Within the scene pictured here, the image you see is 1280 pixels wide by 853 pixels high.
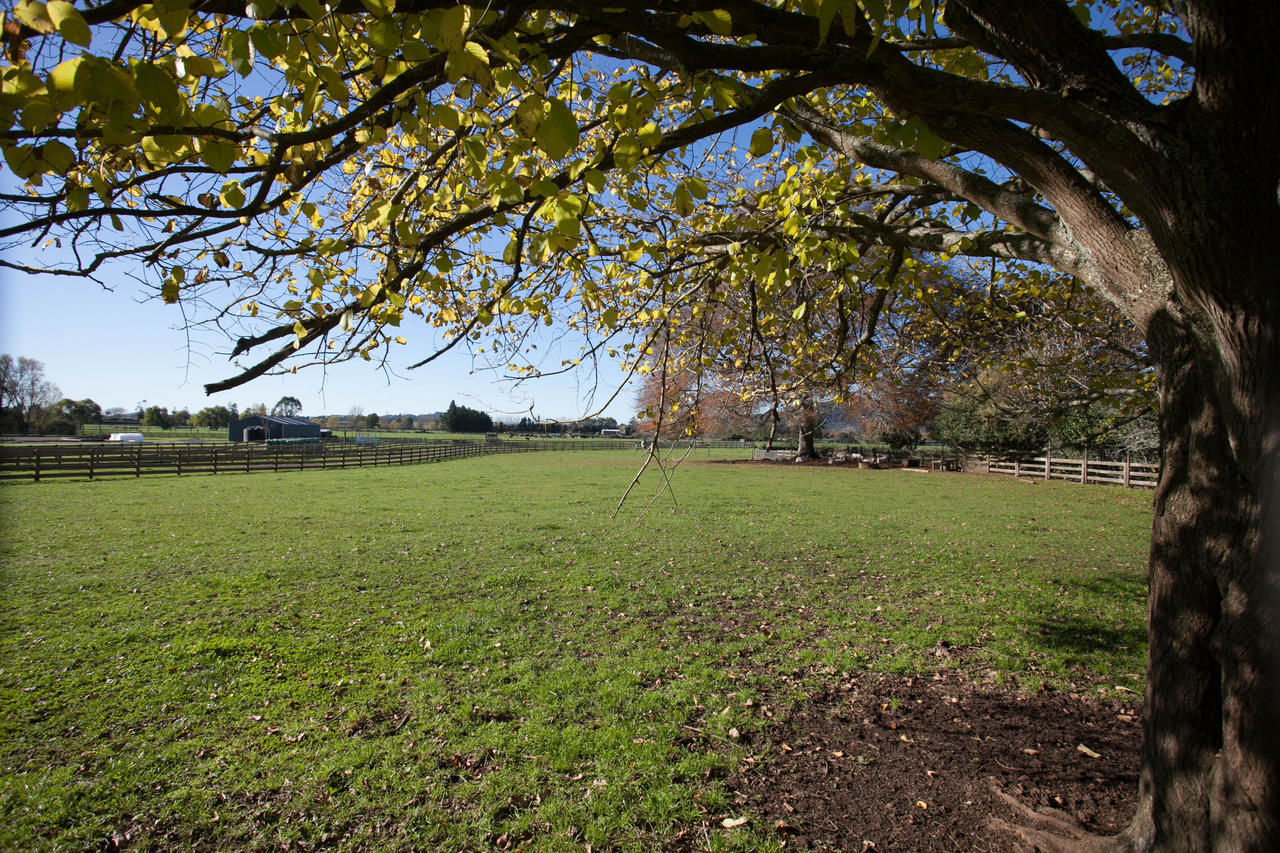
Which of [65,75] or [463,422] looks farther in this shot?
[463,422]

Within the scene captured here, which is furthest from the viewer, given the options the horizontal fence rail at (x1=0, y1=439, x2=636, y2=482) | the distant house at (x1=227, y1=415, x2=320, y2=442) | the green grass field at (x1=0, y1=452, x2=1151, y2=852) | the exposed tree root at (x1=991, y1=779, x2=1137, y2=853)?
the distant house at (x1=227, y1=415, x2=320, y2=442)

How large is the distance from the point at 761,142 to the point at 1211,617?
273cm

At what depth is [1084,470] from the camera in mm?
23594

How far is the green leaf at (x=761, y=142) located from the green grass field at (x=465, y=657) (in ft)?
11.5

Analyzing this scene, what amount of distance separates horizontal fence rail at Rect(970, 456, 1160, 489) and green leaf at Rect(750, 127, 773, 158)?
986 inches

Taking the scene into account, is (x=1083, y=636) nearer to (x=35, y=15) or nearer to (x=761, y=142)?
(x=761, y=142)

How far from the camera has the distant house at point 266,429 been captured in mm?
55500

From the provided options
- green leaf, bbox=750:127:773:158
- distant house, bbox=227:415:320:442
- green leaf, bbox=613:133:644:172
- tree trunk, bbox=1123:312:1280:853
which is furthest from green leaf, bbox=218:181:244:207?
distant house, bbox=227:415:320:442

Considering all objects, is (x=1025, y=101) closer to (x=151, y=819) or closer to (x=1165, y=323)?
(x=1165, y=323)

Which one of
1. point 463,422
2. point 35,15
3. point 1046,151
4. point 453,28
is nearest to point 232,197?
point 35,15

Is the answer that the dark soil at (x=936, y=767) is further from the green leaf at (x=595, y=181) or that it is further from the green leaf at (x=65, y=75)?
the green leaf at (x=65, y=75)

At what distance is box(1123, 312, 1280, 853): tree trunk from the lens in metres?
2.06

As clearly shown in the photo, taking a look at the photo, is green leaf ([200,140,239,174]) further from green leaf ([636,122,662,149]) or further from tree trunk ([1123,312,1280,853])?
tree trunk ([1123,312,1280,853])

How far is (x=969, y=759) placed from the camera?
3787 millimetres
